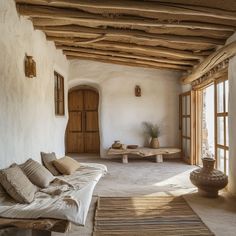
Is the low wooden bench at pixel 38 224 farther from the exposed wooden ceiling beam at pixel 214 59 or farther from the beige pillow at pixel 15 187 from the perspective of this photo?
the exposed wooden ceiling beam at pixel 214 59

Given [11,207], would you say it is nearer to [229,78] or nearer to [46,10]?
[46,10]

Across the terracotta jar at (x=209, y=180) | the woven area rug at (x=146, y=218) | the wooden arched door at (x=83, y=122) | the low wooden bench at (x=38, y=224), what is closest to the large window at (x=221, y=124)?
the terracotta jar at (x=209, y=180)

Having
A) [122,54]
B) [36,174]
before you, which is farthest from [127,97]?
[36,174]

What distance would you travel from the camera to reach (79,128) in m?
8.32

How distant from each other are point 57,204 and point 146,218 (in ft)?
3.78

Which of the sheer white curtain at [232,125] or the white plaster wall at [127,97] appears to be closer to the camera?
the sheer white curtain at [232,125]

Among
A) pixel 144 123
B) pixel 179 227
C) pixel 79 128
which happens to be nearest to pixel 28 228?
pixel 179 227

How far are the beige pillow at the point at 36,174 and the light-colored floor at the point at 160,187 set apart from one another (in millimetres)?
642

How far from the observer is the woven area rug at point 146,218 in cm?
265

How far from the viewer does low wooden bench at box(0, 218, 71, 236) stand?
6.95 ft

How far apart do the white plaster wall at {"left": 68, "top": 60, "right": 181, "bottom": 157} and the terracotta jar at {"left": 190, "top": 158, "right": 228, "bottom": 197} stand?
340 centimetres

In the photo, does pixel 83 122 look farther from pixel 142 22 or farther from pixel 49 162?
pixel 142 22

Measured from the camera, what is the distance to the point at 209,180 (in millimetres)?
3676

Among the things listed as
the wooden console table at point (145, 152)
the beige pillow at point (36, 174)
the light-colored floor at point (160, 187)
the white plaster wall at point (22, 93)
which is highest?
Answer: the white plaster wall at point (22, 93)
